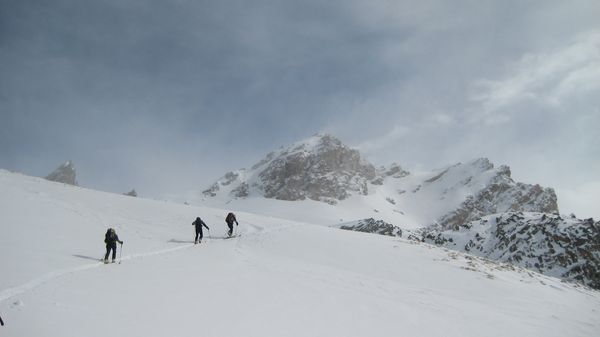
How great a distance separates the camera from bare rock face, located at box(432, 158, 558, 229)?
176 m

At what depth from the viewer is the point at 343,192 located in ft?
629

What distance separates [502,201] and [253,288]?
198 metres

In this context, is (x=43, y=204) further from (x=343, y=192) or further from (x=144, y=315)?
(x=343, y=192)

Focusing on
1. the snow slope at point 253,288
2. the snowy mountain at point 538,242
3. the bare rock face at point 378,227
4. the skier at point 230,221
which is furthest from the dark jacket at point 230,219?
the bare rock face at point 378,227

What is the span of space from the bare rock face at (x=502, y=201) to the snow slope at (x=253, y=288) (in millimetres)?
166446

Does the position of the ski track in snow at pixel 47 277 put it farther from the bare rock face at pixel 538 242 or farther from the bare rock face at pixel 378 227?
the bare rock face at pixel 378 227

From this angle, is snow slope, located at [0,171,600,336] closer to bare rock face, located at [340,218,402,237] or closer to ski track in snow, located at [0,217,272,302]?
ski track in snow, located at [0,217,272,302]

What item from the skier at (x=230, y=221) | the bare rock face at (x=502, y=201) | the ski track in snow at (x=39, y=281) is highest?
the bare rock face at (x=502, y=201)

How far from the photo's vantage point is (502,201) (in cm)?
18225

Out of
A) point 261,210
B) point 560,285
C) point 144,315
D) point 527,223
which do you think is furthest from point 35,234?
point 261,210

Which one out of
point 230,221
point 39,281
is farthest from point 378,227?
point 39,281

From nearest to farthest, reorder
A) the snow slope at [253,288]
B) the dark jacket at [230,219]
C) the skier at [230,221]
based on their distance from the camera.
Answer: the snow slope at [253,288], the skier at [230,221], the dark jacket at [230,219]

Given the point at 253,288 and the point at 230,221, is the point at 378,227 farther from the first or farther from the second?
the point at 253,288

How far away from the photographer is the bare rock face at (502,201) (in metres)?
176
